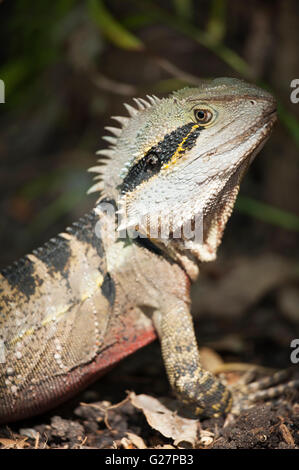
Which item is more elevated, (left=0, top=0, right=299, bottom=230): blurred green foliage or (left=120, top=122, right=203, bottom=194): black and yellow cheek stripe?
(left=0, top=0, right=299, bottom=230): blurred green foliage

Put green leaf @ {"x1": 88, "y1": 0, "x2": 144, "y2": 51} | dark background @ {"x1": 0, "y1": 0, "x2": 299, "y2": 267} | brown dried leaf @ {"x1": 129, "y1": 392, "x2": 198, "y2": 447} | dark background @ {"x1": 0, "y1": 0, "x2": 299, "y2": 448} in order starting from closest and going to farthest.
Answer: brown dried leaf @ {"x1": 129, "y1": 392, "x2": 198, "y2": 447}
dark background @ {"x1": 0, "y1": 0, "x2": 299, "y2": 448}
green leaf @ {"x1": 88, "y1": 0, "x2": 144, "y2": 51}
dark background @ {"x1": 0, "y1": 0, "x2": 299, "y2": 267}

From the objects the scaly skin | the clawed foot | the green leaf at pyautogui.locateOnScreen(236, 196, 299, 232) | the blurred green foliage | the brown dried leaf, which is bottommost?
the brown dried leaf

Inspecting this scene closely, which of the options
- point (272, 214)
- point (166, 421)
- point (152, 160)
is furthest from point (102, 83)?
point (166, 421)

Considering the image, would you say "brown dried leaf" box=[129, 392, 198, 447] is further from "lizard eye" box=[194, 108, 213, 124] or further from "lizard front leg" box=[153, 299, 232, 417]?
"lizard eye" box=[194, 108, 213, 124]

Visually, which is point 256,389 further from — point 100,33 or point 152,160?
point 100,33

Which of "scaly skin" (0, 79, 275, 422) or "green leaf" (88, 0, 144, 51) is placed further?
"green leaf" (88, 0, 144, 51)

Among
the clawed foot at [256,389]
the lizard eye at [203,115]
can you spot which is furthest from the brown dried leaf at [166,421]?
the lizard eye at [203,115]

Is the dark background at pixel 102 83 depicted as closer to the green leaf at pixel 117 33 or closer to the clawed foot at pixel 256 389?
the green leaf at pixel 117 33

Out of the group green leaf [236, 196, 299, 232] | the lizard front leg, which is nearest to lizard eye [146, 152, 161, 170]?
the lizard front leg
